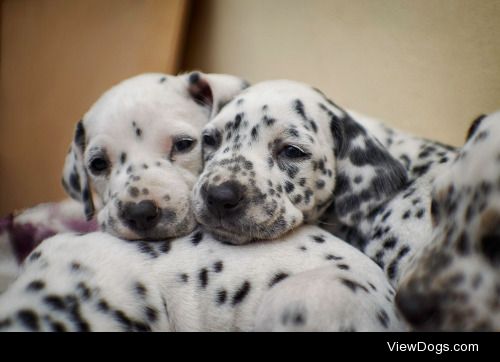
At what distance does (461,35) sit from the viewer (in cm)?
227

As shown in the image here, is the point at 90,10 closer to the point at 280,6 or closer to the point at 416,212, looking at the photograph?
the point at 280,6

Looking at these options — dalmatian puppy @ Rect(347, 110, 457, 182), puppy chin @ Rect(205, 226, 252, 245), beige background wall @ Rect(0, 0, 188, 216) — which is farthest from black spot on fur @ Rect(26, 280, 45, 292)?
beige background wall @ Rect(0, 0, 188, 216)

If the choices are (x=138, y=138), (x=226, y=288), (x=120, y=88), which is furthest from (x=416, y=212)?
(x=120, y=88)

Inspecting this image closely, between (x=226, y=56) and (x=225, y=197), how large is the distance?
2664mm

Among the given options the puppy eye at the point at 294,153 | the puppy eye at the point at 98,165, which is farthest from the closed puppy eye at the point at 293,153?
the puppy eye at the point at 98,165

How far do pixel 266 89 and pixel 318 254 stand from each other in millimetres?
853

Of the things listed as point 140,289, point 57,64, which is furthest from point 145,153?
point 57,64

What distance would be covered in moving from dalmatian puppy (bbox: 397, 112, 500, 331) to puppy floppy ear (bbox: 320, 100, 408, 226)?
60 cm

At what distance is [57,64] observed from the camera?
403 centimetres

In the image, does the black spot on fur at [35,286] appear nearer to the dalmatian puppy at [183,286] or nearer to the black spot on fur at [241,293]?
the dalmatian puppy at [183,286]

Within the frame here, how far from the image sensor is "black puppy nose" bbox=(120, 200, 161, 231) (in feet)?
5.74

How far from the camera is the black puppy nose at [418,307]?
3.73 ft

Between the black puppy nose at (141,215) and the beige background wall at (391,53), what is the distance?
1716 mm
